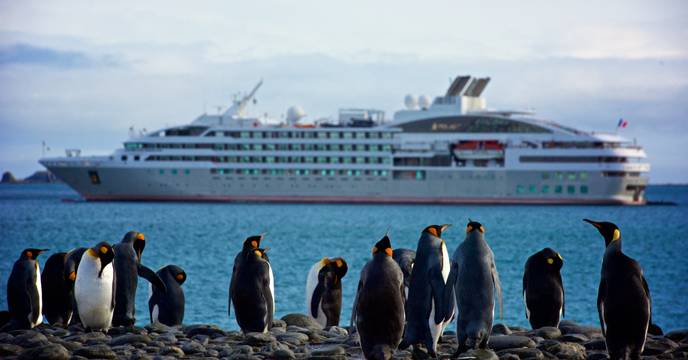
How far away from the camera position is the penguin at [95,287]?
12.1 m

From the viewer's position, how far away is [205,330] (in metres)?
12.2

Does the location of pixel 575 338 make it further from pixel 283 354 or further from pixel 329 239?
pixel 329 239

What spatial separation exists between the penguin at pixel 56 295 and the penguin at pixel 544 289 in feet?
18.1

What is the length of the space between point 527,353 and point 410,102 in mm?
79528

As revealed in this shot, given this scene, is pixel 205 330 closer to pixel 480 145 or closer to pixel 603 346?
pixel 603 346

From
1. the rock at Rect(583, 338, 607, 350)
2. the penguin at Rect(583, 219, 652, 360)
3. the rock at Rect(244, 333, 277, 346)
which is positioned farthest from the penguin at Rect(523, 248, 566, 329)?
the rock at Rect(244, 333, 277, 346)

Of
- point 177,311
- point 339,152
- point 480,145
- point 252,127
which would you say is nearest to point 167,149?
point 252,127

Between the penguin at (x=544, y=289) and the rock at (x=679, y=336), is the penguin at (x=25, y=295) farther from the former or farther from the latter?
the rock at (x=679, y=336)

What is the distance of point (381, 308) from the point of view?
9.74 metres

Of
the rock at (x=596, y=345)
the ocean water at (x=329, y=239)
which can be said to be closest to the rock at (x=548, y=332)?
the rock at (x=596, y=345)

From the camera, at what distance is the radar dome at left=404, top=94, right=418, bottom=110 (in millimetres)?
89250

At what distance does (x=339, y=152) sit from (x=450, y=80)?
507 inches

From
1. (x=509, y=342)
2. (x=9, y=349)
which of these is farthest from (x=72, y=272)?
(x=509, y=342)

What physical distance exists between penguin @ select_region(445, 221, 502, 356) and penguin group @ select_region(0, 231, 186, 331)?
13.4 feet
